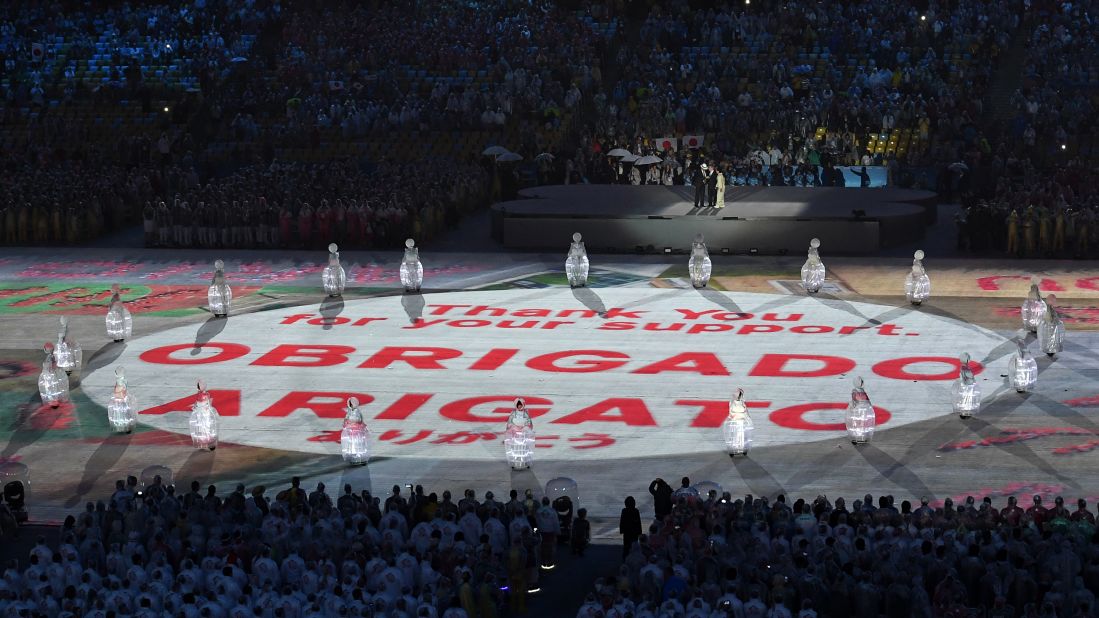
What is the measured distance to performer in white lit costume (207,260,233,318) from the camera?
3225 centimetres

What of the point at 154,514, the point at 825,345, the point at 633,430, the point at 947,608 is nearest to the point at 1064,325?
the point at 825,345

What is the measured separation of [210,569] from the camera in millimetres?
15867

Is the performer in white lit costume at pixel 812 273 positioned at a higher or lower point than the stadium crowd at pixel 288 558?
higher

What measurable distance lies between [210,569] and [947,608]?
285 inches

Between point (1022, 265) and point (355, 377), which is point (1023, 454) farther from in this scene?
point (1022, 265)

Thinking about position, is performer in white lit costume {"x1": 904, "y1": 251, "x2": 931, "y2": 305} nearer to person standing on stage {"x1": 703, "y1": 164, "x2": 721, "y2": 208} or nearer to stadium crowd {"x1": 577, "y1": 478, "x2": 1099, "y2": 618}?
person standing on stage {"x1": 703, "y1": 164, "x2": 721, "y2": 208}

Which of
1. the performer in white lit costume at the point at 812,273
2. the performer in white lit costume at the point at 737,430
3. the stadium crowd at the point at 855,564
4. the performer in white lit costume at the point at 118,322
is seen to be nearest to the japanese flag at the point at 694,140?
the performer in white lit costume at the point at 812,273

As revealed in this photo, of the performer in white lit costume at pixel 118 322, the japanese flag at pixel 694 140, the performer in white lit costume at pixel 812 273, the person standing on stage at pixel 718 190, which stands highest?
the japanese flag at pixel 694 140

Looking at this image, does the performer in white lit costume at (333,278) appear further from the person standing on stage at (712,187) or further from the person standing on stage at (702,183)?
the person standing on stage at (712,187)

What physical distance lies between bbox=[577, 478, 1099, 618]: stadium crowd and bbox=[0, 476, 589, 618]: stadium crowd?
1.40m

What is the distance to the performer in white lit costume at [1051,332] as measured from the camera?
27.6 m

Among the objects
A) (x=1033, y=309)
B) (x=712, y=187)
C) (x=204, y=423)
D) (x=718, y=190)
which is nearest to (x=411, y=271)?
(x=718, y=190)

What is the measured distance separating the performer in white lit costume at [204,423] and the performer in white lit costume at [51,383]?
3.77 metres

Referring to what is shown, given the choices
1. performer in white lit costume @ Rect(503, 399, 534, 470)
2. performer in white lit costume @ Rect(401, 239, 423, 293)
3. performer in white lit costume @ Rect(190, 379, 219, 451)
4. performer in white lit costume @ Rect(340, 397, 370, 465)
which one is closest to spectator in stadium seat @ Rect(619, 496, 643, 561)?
performer in white lit costume @ Rect(503, 399, 534, 470)
